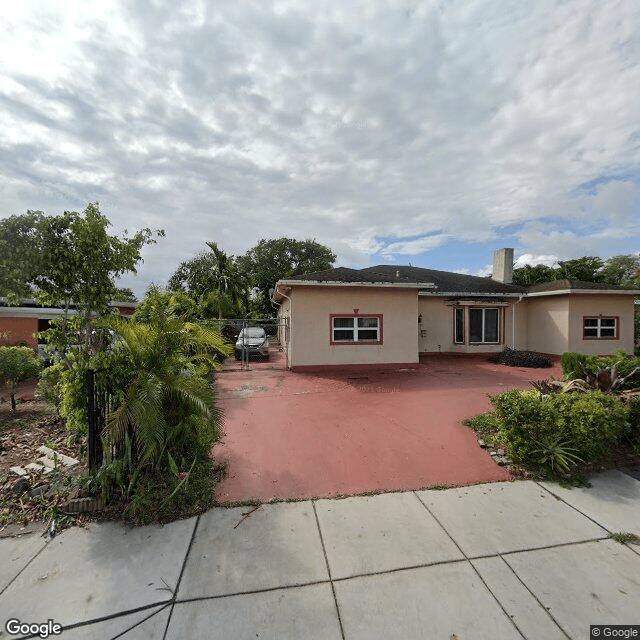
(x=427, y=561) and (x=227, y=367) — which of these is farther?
(x=227, y=367)

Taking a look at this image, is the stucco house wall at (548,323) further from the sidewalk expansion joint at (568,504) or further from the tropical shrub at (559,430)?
the sidewalk expansion joint at (568,504)

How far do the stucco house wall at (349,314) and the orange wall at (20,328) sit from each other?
10525mm

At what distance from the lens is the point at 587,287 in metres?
14.7

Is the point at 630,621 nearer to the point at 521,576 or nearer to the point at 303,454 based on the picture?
the point at 521,576

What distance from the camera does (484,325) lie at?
1557cm

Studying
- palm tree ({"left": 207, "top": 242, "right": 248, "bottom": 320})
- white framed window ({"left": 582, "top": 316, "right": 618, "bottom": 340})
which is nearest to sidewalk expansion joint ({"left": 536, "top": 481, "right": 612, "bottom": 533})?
white framed window ({"left": 582, "top": 316, "right": 618, "bottom": 340})

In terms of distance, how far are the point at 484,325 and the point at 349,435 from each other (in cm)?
1215

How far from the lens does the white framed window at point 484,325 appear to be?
50.6 ft

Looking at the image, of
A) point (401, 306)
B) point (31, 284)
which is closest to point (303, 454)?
point (31, 284)

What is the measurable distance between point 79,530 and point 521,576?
4.38 m

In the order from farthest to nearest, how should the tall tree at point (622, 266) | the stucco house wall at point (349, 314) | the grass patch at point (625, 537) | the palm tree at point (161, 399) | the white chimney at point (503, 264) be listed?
the tall tree at point (622, 266), the white chimney at point (503, 264), the stucco house wall at point (349, 314), the palm tree at point (161, 399), the grass patch at point (625, 537)

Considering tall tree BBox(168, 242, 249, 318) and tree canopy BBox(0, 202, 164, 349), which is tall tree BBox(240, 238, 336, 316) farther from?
tree canopy BBox(0, 202, 164, 349)

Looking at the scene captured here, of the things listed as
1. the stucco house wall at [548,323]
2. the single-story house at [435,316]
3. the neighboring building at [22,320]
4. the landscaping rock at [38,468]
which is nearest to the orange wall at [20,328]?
the neighboring building at [22,320]

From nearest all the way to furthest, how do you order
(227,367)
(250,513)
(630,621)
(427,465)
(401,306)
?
(630,621) → (250,513) → (427,465) → (401,306) → (227,367)
